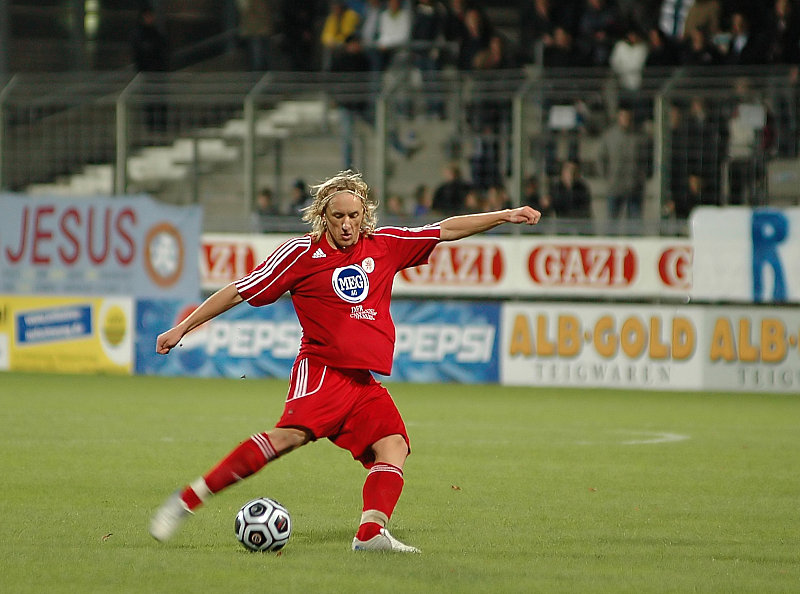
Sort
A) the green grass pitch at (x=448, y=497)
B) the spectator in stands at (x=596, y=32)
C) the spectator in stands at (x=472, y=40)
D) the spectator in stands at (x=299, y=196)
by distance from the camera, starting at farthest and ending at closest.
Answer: the spectator in stands at (x=472, y=40) → the spectator in stands at (x=596, y=32) → the spectator in stands at (x=299, y=196) → the green grass pitch at (x=448, y=497)

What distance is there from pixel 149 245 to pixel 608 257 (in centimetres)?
605

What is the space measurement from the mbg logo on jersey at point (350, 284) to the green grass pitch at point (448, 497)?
122 cm

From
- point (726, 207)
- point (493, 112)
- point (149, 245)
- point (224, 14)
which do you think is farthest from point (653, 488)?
point (224, 14)

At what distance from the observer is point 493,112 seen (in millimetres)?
18625

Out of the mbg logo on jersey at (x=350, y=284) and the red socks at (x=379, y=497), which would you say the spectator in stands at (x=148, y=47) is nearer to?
the mbg logo on jersey at (x=350, y=284)

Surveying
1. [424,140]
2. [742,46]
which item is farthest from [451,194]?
[742,46]

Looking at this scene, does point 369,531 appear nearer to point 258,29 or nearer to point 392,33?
point 392,33

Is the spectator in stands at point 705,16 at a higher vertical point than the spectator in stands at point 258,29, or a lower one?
lower

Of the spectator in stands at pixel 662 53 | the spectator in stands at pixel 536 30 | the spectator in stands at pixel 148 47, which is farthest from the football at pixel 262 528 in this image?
the spectator in stands at pixel 148 47

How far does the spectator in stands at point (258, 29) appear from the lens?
80.4 ft

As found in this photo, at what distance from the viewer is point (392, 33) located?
856 inches

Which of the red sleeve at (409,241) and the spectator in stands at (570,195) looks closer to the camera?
the red sleeve at (409,241)

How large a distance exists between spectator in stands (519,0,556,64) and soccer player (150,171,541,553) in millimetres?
13638

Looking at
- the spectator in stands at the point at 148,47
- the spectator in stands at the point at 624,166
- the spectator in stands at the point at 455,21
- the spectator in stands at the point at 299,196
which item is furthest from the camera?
the spectator in stands at the point at 148,47
